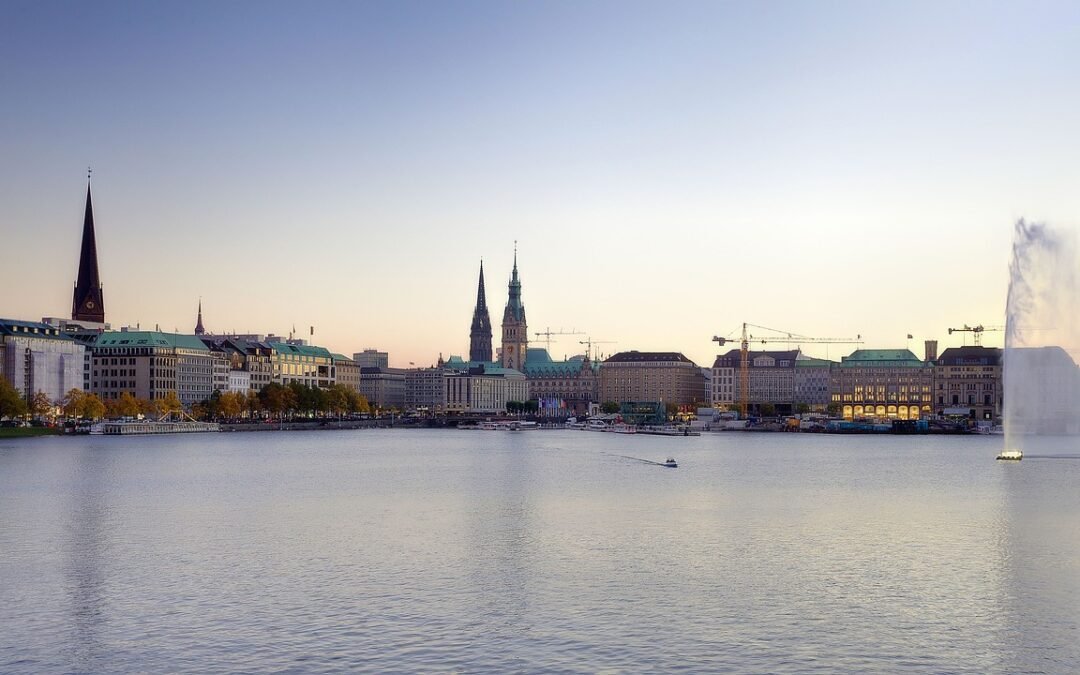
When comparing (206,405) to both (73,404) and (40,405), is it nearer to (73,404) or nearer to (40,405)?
(73,404)

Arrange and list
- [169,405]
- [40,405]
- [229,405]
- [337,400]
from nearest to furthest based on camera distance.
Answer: [40,405], [169,405], [229,405], [337,400]

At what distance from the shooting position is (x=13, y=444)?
3959 inches

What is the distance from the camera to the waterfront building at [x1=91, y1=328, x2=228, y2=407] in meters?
160

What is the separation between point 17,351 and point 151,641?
12276 cm

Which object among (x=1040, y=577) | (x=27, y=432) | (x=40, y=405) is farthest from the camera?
(x=40, y=405)

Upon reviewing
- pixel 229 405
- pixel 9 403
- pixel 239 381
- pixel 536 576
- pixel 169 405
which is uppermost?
pixel 239 381

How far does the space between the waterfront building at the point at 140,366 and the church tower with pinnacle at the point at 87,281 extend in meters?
7.82

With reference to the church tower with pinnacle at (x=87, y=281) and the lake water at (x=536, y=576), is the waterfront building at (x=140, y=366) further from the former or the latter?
the lake water at (x=536, y=576)

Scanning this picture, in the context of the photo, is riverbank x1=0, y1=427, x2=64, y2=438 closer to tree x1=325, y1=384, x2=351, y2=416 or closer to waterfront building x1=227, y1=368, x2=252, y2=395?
tree x1=325, y1=384, x2=351, y2=416

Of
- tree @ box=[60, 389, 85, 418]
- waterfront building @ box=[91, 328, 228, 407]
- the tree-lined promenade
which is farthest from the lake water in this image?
waterfront building @ box=[91, 328, 228, 407]

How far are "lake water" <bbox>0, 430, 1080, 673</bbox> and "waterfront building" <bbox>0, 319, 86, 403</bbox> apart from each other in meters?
79.1

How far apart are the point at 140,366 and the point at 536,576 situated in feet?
458

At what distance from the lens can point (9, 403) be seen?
111m

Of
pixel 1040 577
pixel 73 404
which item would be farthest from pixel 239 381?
pixel 1040 577
